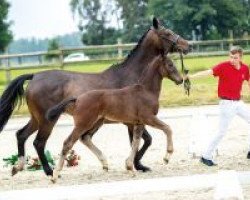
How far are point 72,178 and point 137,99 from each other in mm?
1248

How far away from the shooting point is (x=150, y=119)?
8.26 meters

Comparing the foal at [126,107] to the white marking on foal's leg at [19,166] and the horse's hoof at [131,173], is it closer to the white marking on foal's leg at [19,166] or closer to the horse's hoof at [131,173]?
the horse's hoof at [131,173]

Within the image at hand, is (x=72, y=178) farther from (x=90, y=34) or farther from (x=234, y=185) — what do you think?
(x=90, y=34)

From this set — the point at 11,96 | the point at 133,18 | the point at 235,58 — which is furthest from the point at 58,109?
the point at 133,18

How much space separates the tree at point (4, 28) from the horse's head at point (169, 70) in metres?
56.3

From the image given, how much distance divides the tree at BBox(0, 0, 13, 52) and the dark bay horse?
182 feet

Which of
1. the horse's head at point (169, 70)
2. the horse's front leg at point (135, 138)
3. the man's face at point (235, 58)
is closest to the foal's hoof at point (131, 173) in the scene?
the horse's front leg at point (135, 138)

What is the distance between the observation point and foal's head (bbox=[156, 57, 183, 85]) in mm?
8461

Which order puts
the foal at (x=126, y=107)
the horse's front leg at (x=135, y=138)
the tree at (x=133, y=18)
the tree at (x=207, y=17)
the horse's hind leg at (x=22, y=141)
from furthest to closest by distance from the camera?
the tree at (x=133, y=18), the tree at (x=207, y=17), the horse's hind leg at (x=22, y=141), the horse's front leg at (x=135, y=138), the foal at (x=126, y=107)

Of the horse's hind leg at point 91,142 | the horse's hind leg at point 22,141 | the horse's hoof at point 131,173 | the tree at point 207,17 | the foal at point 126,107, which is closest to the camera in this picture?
the foal at point 126,107

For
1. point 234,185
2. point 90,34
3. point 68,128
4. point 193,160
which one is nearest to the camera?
point 234,185

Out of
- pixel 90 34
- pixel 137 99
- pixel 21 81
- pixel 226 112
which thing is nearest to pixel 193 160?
pixel 226 112

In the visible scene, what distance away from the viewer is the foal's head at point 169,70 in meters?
8.46

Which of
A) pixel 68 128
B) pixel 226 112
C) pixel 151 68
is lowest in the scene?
pixel 68 128
